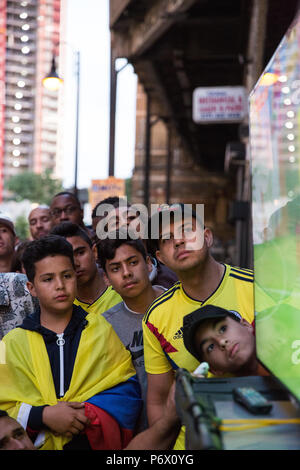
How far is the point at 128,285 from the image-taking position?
3320 mm

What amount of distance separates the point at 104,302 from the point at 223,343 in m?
1.74

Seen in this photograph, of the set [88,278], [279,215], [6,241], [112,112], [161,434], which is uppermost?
[112,112]

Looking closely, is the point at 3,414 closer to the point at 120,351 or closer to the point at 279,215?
the point at 120,351

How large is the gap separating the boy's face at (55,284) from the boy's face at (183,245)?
0.59m

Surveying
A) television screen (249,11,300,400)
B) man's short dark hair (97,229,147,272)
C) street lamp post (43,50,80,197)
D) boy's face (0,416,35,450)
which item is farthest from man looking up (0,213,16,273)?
street lamp post (43,50,80,197)

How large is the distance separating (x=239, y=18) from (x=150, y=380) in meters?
9.22

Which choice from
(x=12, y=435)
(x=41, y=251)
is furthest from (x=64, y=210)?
(x=12, y=435)

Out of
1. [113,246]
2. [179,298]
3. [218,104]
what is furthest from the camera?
[218,104]

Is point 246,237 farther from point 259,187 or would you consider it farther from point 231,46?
point 259,187

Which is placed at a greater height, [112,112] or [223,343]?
[112,112]

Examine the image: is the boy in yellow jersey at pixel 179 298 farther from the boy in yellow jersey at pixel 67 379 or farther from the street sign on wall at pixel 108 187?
the street sign on wall at pixel 108 187

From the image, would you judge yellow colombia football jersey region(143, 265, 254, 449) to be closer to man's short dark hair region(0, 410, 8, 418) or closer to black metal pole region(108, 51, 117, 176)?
man's short dark hair region(0, 410, 8, 418)
